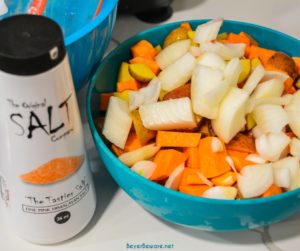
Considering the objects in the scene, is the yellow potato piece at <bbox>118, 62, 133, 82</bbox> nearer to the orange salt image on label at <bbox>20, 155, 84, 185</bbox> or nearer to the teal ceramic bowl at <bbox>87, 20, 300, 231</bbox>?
the teal ceramic bowl at <bbox>87, 20, 300, 231</bbox>

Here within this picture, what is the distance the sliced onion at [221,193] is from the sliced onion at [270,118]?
0.10m

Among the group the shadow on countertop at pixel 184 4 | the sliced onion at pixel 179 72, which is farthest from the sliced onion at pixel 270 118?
the shadow on countertop at pixel 184 4

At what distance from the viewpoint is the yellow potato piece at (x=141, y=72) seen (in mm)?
725

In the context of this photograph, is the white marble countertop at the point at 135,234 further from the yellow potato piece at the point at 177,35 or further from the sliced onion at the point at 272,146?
the yellow potato piece at the point at 177,35

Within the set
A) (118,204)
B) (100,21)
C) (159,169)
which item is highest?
(100,21)

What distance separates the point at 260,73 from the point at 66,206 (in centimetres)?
31

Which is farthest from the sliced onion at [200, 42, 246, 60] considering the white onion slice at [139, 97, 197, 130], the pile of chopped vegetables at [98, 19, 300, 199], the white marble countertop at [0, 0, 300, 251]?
the white marble countertop at [0, 0, 300, 251]

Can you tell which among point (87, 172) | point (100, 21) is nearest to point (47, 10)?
point (100, 21)

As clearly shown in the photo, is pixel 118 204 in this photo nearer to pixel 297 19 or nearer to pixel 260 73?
pixel 260 73

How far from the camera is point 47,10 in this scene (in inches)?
32.6

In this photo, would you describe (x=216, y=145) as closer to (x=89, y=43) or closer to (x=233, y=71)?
(x=233, y=71)

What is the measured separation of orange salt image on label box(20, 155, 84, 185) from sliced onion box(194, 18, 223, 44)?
281mm

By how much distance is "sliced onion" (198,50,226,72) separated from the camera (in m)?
0.68

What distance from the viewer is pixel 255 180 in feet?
1.96
